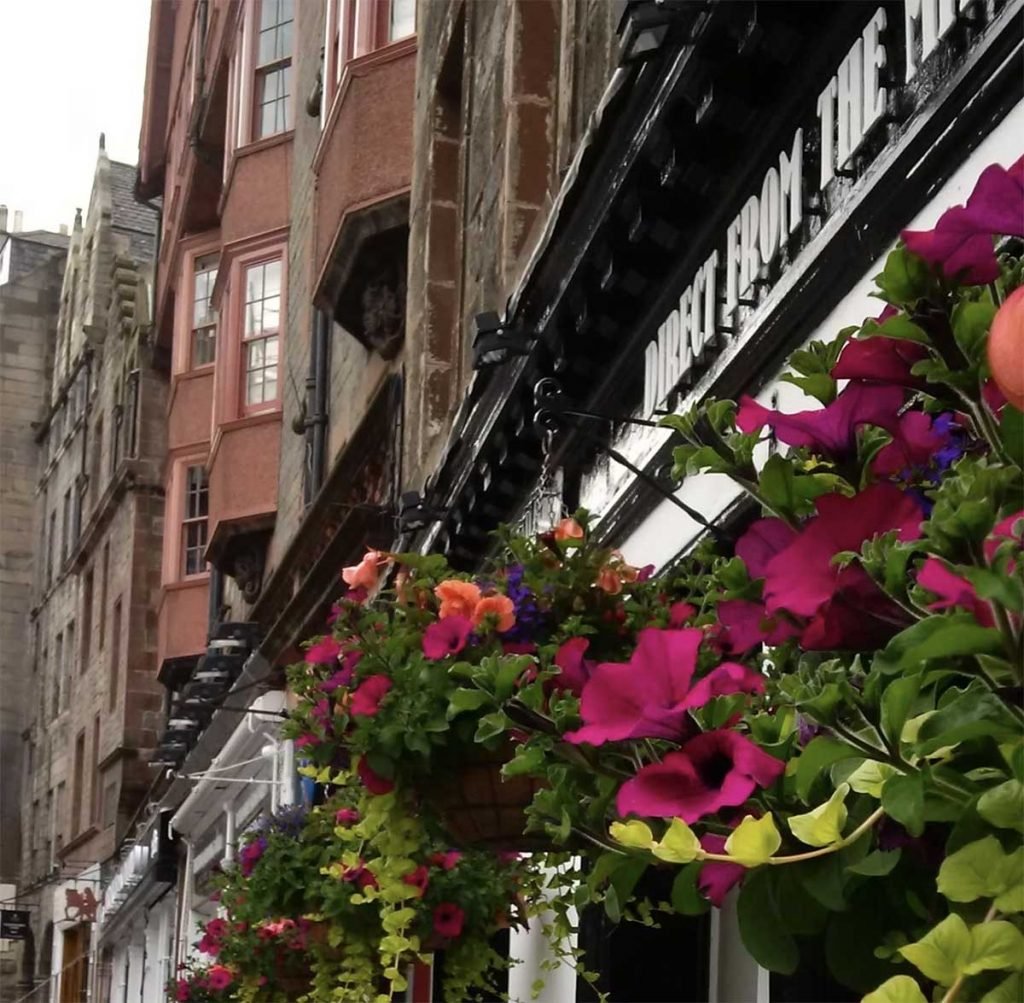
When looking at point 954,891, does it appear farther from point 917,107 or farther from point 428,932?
point 428,932

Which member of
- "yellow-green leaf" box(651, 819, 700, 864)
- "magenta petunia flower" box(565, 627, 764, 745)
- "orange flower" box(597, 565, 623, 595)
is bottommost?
"yellow-green leaf" box(651, 819, 700, 864)

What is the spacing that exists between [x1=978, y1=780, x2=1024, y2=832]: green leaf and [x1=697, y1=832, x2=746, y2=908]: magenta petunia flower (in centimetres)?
42

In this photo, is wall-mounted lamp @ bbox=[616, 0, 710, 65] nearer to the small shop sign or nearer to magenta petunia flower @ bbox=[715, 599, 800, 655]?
magenta petunia flower @ bbox=[715, 599, 800, 655]

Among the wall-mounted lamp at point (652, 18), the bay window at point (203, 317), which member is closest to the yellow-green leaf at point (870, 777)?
the wall-mounted lamp at point (652, 18)

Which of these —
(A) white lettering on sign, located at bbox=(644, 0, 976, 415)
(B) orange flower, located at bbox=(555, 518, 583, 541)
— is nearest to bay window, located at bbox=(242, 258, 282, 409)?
(A) white lettering on sign, located at bbox=(644, 0, 976, 415)

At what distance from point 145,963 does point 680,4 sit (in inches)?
1047

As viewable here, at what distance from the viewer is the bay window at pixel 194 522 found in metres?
25.1

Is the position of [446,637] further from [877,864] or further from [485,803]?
[877,864]

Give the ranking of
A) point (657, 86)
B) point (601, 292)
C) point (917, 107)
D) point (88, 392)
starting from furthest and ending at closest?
point (88, 392), point (601, 292), point (657, 86), point (917, 107)

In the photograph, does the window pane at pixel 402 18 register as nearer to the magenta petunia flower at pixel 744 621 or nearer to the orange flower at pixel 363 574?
the orange flower at pixel 363 574

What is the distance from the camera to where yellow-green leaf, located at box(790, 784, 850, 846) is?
1310 mm

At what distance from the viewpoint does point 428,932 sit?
6.18 m

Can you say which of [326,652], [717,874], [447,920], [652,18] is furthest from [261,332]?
[717,874]

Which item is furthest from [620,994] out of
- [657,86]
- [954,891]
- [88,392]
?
[88,392]
